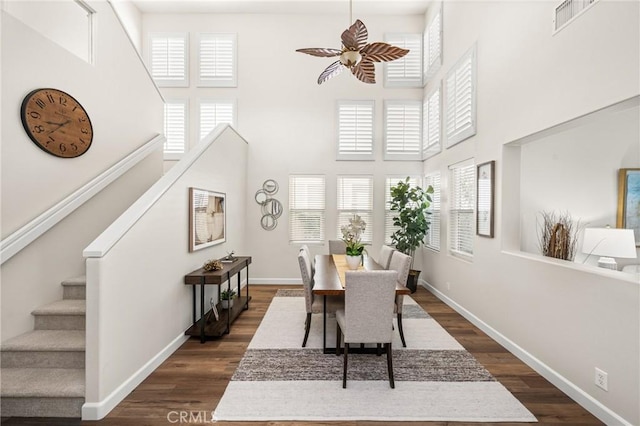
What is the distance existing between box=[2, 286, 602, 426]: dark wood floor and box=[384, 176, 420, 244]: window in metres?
2.60

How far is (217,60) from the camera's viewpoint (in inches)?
243

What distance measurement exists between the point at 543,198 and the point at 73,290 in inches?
190

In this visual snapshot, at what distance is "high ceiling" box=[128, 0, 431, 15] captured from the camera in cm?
579

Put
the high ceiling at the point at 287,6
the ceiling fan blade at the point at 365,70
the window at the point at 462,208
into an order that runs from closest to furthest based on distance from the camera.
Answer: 1. the ceiling fan blade at the point at 365,70
2. the window at the point at 462,208
3. the high ceiling at the point at 287,6

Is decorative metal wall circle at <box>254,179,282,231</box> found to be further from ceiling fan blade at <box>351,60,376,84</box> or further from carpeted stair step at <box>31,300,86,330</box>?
carpeted stair step at <box>31,300,86,330</box>

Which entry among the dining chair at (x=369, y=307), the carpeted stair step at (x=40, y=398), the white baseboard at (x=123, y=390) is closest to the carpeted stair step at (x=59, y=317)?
the carpeted stair step at (x=40, y=398)

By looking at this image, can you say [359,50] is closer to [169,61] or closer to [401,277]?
[401,277]

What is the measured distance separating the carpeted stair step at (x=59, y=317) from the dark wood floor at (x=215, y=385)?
662 mm

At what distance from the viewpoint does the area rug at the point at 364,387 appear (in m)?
2.19

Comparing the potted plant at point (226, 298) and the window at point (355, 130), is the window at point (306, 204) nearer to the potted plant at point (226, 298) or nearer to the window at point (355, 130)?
the window at point (355, 130)

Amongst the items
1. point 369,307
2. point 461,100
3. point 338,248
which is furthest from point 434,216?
point 369,307

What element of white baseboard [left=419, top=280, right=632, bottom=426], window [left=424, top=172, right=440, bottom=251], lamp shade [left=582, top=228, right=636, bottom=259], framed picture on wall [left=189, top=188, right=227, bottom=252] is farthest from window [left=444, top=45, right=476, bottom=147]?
framed picture on wall [left=189, top=188, right=227, bottom=252]

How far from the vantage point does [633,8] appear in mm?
1887

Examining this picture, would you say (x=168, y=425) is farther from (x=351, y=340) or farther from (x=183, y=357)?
→ (x=351, y=340)
